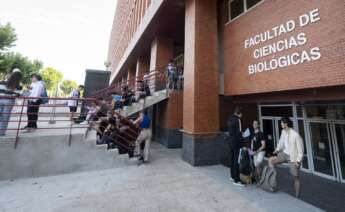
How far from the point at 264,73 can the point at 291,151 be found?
112 inches

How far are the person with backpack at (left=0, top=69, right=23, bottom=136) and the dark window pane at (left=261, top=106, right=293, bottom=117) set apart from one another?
35.1 feet

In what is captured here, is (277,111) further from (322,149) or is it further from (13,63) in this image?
(13,63)

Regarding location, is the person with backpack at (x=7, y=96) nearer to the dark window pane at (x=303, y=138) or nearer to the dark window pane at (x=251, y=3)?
the dark window pane at (x=251, y=3)

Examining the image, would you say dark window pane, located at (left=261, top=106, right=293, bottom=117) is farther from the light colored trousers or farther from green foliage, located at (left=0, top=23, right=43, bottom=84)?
green foliage, located at (left=0, top=23, right=43, bottom=84)

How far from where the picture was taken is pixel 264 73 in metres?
5.62

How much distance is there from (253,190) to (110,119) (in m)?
5.25

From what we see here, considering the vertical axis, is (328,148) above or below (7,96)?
below

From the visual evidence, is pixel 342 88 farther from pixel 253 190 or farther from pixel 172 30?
pixel 172 30

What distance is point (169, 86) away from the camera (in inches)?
380

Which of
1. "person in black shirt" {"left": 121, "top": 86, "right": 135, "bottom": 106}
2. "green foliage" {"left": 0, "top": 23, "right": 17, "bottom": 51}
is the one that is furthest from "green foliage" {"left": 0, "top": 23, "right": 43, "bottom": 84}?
"person in black shirt" {"left": 121, "top": 86, "right": 135, "bottom": 106}

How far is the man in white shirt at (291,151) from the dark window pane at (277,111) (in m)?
4.39

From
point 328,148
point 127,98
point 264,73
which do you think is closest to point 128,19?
point 127,98

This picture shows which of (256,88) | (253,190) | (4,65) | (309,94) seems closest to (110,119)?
A: (253,190)

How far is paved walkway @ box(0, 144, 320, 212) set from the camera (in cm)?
348
